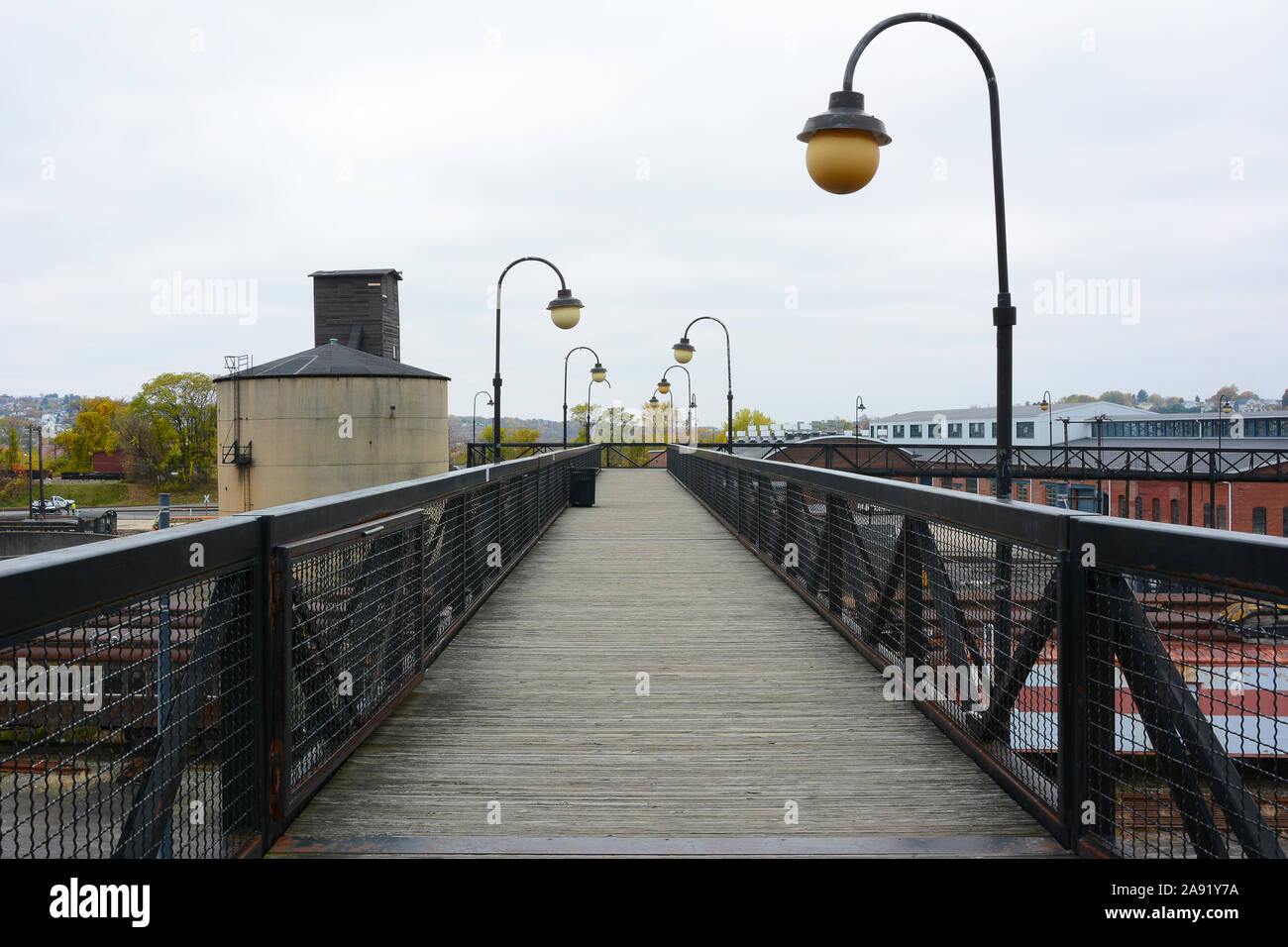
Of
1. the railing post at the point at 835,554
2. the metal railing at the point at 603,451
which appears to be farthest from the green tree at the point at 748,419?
the railing post at the point at 835,554

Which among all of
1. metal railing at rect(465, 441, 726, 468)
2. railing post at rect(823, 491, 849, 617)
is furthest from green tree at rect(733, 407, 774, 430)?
railing post at rect(823, 491, 849, 617)

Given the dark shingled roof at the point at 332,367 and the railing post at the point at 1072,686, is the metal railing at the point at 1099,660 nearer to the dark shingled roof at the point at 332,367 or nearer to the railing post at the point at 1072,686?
the railing post at the point at 1072,686

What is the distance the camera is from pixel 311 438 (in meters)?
37.2

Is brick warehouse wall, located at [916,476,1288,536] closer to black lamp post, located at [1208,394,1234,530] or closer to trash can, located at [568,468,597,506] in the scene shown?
black lamp post, located at [1208,394,1234,530]

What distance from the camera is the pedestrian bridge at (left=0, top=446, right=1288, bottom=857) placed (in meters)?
2.63

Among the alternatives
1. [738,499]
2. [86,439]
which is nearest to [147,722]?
[738,499]

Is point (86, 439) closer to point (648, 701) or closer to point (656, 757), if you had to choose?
point (648, 701)

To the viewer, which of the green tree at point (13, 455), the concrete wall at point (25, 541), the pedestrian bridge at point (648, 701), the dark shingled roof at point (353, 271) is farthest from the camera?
the green tree at point (13, 455)

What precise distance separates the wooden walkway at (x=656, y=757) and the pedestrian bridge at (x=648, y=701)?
21 millimetres

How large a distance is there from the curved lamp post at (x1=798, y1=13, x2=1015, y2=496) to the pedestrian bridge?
44.9 inches

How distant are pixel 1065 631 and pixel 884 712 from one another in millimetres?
1991

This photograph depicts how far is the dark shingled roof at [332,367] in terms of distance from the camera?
123ft

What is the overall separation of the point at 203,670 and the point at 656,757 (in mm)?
2243
